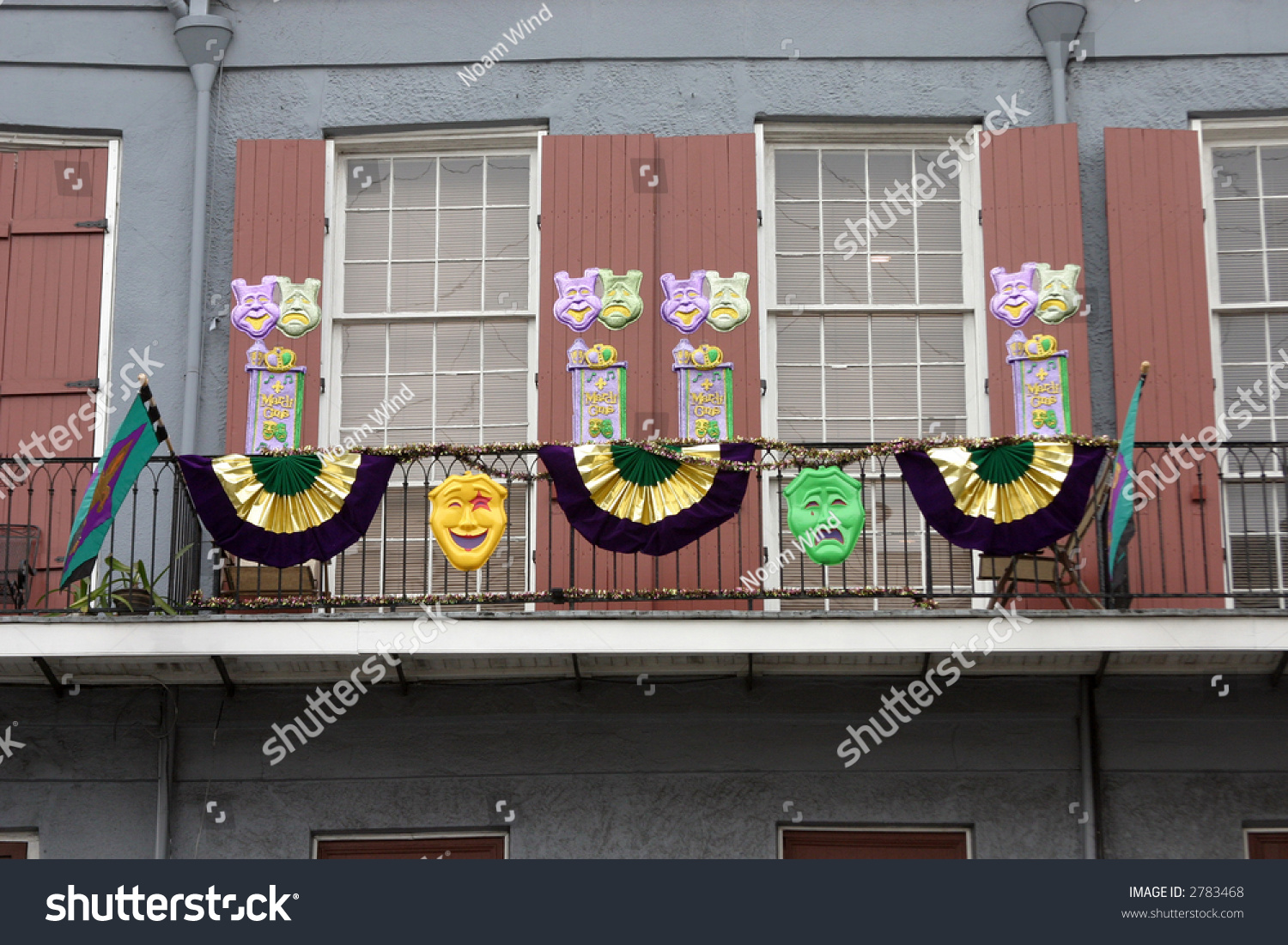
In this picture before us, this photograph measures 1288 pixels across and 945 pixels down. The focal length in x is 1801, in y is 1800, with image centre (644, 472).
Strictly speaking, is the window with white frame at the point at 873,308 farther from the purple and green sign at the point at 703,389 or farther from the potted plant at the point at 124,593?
the potted plant at the point at 124,593

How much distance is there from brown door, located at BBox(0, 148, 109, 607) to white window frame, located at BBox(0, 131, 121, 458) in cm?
3

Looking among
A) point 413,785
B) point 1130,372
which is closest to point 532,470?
point 413,785

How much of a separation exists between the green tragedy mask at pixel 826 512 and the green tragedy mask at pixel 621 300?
58.6 inches

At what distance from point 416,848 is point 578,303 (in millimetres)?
3057

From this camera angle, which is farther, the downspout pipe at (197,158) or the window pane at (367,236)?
the window pane at (367,236)

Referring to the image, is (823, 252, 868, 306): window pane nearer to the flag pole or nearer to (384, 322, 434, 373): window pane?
(384, 322, 434, 373): window pane

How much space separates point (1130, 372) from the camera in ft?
32.3

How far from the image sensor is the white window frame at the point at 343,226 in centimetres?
1026

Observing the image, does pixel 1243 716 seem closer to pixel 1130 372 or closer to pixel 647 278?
pixel 1130 372

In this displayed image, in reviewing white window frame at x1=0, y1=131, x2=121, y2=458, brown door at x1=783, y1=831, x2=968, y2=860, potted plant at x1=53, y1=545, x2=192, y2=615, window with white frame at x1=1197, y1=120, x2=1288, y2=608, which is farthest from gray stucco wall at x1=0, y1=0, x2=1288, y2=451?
brown door at x1=783, y1=831, x2=968, y2=860

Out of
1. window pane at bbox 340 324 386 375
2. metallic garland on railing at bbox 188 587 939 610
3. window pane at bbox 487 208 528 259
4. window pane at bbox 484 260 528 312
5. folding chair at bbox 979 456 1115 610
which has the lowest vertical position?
metallic garland on railing at bbox 188 587 939 610

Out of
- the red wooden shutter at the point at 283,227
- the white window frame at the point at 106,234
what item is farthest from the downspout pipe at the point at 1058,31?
the white window frame at the point at 106,234

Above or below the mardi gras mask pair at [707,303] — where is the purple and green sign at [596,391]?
below

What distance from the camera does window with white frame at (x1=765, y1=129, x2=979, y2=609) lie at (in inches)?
395
